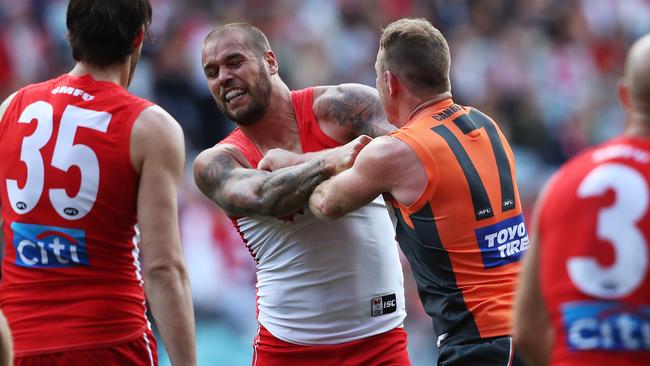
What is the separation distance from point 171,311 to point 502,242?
159 centimetres

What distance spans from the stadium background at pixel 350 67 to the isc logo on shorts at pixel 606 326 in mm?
7621

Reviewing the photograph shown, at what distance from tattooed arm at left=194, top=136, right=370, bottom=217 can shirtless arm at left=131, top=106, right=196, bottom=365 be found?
1.93 ft

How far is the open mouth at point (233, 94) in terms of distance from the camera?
594cm

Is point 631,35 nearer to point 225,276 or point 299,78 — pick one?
point 299,78

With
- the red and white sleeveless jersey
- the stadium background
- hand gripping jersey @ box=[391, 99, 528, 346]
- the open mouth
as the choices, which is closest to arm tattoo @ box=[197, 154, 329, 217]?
the open mouth

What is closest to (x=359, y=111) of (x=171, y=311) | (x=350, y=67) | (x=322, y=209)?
(x=322, y=209)

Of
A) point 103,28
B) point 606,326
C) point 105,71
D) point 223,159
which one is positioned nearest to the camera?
point 606,326

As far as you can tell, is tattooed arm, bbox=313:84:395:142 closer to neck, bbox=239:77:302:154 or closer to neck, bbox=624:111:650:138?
neck, bbox=239:77:302:154

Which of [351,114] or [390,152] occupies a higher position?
[351,114]

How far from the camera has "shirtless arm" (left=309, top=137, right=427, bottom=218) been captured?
4.98 meters

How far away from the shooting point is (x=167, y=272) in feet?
16.4

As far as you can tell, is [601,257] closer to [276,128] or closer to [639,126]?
[639,126]

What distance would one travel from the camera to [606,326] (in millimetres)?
3490

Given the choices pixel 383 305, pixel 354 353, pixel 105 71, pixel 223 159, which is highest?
pixel 105 71
